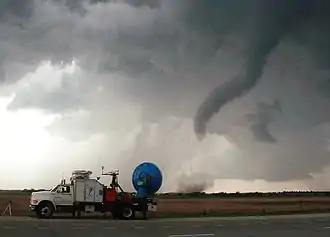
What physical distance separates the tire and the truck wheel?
15.4ft

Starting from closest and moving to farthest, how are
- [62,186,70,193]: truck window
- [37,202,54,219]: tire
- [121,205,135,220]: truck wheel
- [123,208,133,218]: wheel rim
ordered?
[37,202,54,219]: tire
[62,186,70,193]: truck window
[121,205,135,220]: truck wheel
[123,208,133,218]: wheel rim

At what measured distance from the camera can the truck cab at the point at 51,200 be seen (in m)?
33.7

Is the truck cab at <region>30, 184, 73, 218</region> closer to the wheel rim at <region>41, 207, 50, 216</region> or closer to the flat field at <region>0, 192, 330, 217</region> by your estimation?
the wheel rim at <region>41, 207, 50, 216</region>

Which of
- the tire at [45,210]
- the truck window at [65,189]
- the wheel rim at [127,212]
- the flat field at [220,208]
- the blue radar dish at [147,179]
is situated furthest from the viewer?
the flat field at [220,208]

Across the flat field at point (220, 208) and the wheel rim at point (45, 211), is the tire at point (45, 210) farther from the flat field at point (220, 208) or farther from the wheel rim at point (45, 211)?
the flat field at point (220, 208)

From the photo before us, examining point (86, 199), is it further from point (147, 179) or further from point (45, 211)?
point (147, 179)

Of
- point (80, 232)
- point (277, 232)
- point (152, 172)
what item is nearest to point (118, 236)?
point (80, 232)

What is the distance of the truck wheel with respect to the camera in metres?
35.5

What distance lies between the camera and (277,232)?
2333 centimetres

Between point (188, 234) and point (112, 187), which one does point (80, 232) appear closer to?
point (188, 234)

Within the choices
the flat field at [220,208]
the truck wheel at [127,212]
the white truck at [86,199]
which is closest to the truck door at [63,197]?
the white truck at [86,199]

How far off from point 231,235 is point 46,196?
52.5ft

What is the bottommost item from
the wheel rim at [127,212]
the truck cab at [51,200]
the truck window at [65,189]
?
the wheel rim at [127,212]

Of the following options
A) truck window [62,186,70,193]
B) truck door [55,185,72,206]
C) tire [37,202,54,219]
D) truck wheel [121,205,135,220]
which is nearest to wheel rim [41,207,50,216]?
tire [37,202,54,219]
